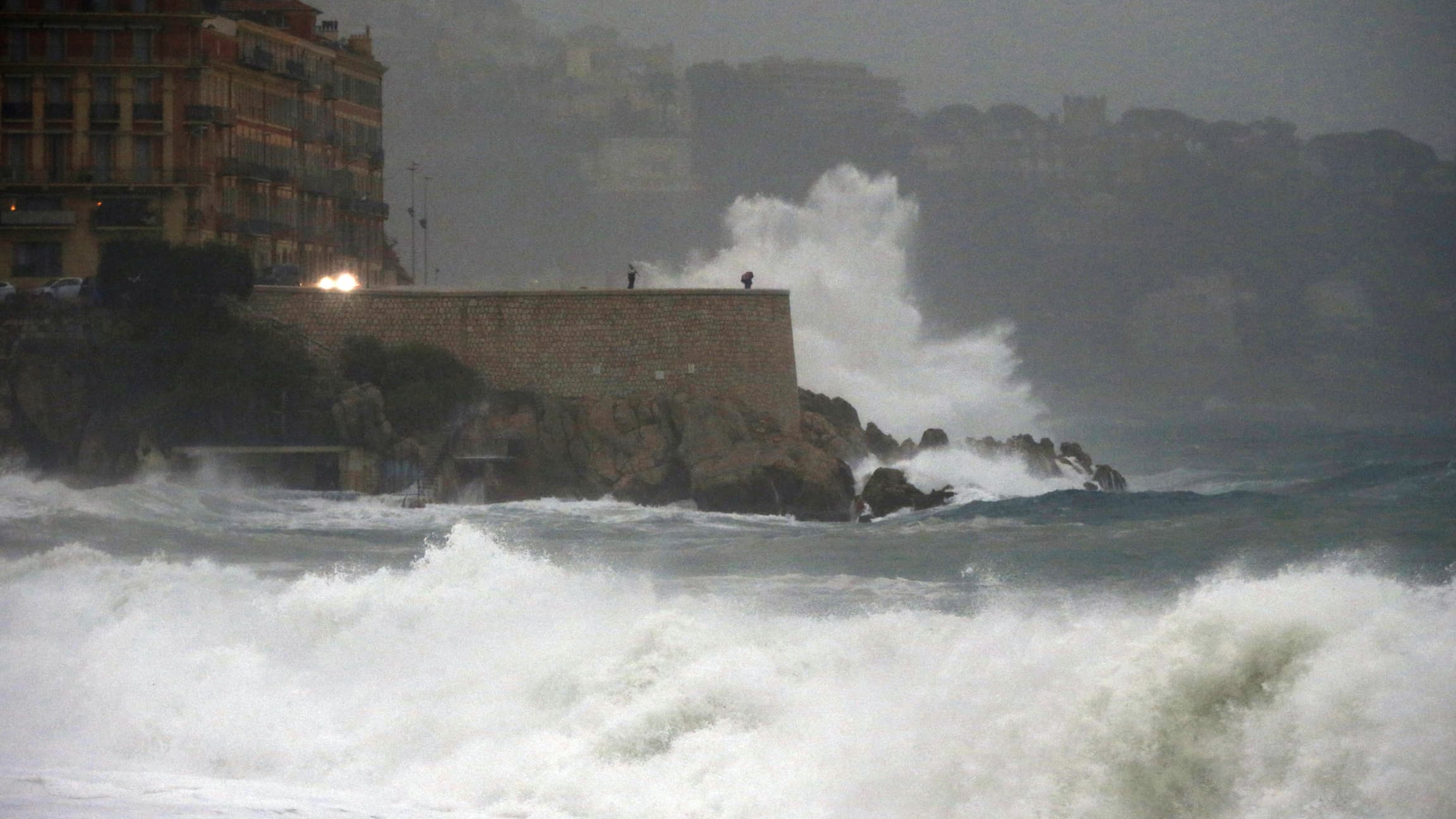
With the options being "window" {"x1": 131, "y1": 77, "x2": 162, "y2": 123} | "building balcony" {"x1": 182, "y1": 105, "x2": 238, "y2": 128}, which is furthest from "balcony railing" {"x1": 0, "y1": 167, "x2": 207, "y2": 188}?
"building balcony" {"x1": 182, "y1": 105, "x2": 238, "y2": 128}

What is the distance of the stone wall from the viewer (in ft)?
117

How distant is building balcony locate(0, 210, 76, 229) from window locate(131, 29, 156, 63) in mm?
3416

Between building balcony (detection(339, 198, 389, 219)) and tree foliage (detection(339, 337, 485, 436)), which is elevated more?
building balcony (detection(339, 198, 389, 219))

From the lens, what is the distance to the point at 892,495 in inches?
1262

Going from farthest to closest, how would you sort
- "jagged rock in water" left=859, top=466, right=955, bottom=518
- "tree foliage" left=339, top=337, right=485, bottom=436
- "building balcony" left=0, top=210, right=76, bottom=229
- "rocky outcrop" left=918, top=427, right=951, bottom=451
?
"building balcony" left=0, top=210, right=76, bottom=229 < "rocky outcrop" left=918, top=427, right=951, bottom=451 < "tree foliage" left=339, top=337, right=485, bottom=436 < "jagged rock in water" left=859, top=466, right=955, bottom=518

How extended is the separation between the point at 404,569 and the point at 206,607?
4810 mm

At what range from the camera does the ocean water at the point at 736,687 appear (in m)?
10.1

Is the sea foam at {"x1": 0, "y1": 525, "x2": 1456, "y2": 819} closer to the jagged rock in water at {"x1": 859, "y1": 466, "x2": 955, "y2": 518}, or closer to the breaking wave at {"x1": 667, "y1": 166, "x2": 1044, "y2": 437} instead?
the jagged rock in water at {"x1": 859, "y1": 466, "x2": 955, "y2": 518}

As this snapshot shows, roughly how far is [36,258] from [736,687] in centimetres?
3178

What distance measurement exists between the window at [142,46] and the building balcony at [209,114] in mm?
1250

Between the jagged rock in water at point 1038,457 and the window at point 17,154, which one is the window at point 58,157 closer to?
the window at point 17,154

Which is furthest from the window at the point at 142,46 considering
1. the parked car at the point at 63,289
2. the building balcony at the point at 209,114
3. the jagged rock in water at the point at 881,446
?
the jagged rock in water at the point at 881,446

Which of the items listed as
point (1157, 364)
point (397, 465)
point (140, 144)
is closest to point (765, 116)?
point (1157, 364)

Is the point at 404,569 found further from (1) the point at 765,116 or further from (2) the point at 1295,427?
(1) the point at 765,116
